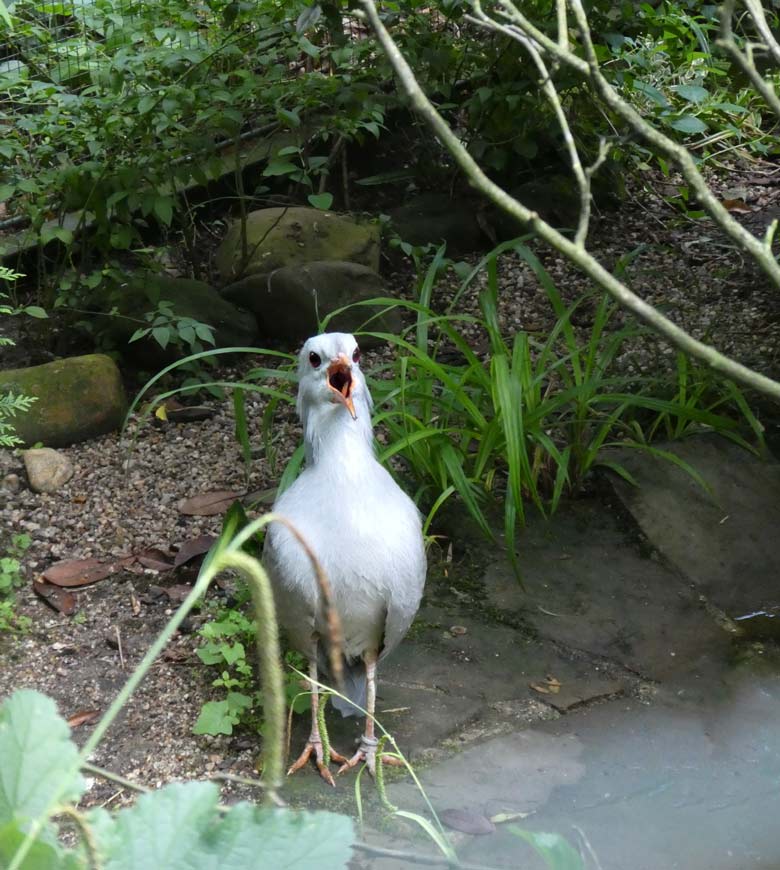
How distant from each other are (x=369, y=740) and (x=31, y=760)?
251 cm

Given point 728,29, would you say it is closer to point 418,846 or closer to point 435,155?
point 418,846

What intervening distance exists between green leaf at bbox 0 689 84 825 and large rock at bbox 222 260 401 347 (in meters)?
4.36

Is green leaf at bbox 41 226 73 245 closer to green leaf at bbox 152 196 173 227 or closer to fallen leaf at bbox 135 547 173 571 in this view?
green leaf at bbox 152 196 173 227

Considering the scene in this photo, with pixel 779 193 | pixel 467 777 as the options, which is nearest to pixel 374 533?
pixel 467 777

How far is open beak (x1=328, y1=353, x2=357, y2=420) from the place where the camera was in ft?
9.56

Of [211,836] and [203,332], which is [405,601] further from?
[211,836]

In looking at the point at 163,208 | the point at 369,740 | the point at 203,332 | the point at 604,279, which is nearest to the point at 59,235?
the point at 163,208

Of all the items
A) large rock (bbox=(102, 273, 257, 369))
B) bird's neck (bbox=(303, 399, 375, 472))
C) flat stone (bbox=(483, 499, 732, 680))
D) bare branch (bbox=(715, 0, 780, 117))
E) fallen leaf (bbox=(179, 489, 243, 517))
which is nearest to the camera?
bare branch (bbox=(715, 0, 780, 117))

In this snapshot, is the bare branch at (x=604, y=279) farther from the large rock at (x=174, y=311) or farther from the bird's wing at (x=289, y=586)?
the large rock at (x=174, y=311)

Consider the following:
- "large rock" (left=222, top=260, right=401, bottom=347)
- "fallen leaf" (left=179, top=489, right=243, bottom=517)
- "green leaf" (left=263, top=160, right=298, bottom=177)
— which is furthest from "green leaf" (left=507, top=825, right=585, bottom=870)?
"large rock" (left=222, top=260, right=401, bottom=347)

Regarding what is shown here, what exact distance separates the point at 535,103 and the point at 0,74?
8.01 feet

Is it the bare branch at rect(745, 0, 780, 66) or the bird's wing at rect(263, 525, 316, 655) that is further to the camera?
the bird's wing at rect(263, 525, 316, 655)

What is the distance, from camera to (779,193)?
5.97 meters

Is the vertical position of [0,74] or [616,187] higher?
[0,74]
